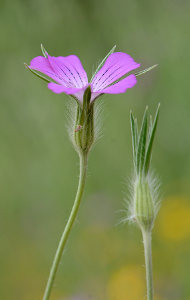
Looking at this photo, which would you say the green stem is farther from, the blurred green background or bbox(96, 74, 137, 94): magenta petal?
the blurred green background

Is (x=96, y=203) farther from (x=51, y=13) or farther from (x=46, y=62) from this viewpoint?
(x=46, y=62)

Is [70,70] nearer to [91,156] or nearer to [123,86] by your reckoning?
[123,86]

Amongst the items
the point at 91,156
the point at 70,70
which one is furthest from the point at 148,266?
the point at 91,156

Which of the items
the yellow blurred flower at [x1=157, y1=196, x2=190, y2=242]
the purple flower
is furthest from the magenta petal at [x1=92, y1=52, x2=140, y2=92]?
the yellow blurred flower at [x1=157, y1=196, x2=190, y2=242]

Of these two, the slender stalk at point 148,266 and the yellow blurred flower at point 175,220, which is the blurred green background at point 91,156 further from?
the slender stalk at point 148,266

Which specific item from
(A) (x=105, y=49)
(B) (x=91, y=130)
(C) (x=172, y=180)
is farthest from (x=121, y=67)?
(A) (x=105, y=49)

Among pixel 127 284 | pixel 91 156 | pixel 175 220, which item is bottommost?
pixel 127 284
